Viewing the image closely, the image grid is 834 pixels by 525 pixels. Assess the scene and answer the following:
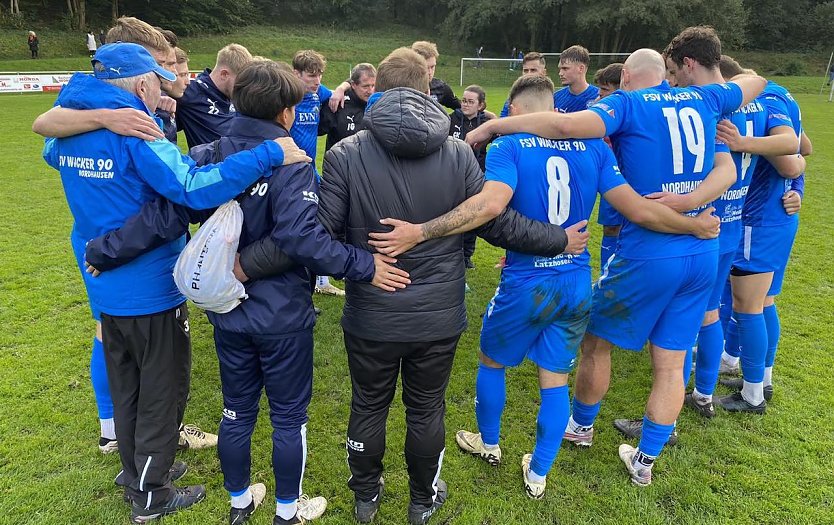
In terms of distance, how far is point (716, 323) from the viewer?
3.69 metres

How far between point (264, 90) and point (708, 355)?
346cm

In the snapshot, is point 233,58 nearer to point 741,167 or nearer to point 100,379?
point 100,379

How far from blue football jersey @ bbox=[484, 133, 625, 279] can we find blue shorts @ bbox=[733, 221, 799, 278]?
5.28 ft

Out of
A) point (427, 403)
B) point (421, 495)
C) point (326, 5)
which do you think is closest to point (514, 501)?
point (421, 495)

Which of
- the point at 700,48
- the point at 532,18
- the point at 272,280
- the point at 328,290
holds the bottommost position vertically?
the point at 328,290

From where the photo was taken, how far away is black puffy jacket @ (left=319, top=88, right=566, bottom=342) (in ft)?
7.66

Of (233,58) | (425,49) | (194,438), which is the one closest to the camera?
(194,438)

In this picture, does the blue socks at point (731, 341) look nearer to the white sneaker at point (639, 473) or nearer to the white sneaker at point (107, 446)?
the white sneaker at point (639, 473)

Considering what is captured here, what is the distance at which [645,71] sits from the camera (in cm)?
309

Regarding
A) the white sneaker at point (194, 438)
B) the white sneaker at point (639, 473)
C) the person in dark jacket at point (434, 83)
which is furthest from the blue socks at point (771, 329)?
the white sneaker at point (194, 438)

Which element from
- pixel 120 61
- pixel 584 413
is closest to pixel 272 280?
pixel 120 61

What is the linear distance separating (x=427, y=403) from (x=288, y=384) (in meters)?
0.72

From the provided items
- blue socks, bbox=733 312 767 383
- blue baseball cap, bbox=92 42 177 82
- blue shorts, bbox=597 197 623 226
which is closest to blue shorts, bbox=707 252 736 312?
blue socks, bbox=733 312 767 383

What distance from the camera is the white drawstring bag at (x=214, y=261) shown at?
7.59ft
